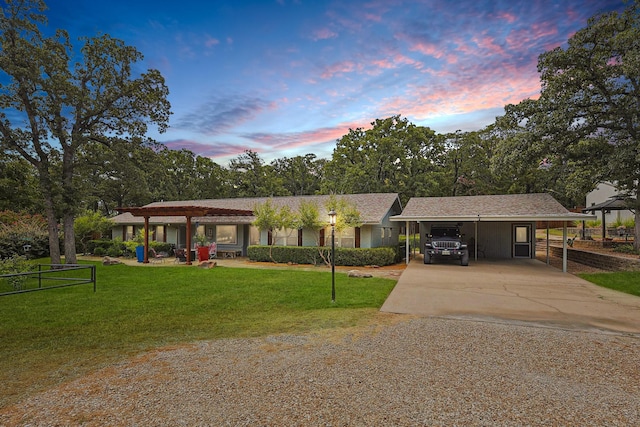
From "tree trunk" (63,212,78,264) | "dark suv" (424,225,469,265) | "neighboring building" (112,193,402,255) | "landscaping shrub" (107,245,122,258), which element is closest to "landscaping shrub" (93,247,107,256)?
"landscaping shrub" (107,245,122,258)

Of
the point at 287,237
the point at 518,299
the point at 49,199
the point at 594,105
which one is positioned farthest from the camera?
the point at 287,237

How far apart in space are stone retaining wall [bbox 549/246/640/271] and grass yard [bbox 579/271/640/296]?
18.5 inches

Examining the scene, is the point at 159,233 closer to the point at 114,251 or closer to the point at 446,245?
the point at 114,251

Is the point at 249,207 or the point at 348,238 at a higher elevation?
the point at 249,207

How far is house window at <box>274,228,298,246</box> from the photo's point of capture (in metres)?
19.5

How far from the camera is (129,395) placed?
3.68 m

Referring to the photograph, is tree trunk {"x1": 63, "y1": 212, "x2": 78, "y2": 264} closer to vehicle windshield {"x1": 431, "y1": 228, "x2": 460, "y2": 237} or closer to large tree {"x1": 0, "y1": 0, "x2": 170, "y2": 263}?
large tree {"x1": 0, "y1": 0, "x2": 170, "y2": 263}

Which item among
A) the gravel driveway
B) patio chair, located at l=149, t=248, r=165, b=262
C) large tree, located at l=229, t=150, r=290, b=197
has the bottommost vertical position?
patio chair, located at l=149, t=248, r=165, b=262

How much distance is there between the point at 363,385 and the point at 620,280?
40.9ft

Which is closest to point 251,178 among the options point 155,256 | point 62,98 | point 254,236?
point 254,236

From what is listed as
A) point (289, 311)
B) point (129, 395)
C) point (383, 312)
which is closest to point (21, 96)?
point (289, 311)

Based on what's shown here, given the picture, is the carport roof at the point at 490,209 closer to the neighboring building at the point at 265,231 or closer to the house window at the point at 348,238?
the neighboring building at the point at 265,231

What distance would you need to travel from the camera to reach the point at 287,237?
19.6m

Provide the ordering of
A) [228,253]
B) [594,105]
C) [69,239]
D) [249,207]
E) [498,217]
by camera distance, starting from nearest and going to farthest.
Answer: [498,217]
[69,239]
[594,105]
[228,253]
[249,207]
